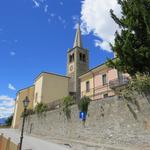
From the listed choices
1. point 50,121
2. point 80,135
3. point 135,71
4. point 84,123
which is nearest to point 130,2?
point 135,71

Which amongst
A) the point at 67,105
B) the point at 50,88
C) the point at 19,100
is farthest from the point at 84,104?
the point at 19,100

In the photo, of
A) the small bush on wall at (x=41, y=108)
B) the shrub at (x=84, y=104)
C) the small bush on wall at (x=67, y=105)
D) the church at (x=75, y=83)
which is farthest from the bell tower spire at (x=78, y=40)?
the shrub at (x=84, y=104)

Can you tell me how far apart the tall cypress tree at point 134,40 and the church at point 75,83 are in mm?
8900

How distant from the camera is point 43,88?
116 ft

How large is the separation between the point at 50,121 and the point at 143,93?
13.3 meters

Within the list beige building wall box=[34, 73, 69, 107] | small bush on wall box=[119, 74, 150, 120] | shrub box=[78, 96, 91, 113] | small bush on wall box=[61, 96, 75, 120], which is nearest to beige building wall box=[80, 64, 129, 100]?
beige building wall box=[34, 73, 69, 107]

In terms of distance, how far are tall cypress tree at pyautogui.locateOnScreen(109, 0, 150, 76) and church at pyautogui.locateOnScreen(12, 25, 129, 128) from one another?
8900 mm

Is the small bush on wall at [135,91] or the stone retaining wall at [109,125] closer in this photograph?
the stone retaining wall at [109,125]

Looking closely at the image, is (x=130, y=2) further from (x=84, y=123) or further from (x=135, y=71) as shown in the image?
(x=84, y=123)

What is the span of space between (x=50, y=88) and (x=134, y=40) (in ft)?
81.2

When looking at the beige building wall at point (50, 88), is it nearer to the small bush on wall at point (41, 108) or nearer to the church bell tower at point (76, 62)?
the church bell tower at point (76, 62)

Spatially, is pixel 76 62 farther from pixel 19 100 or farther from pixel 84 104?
pixel 84 104

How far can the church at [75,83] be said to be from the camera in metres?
26.3

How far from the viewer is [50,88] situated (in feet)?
117
